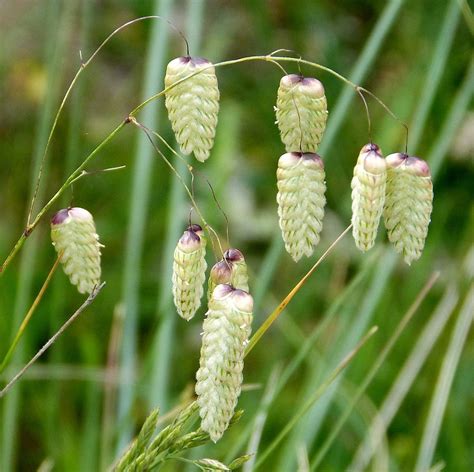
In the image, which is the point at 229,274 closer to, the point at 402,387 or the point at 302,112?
the point at 302,112

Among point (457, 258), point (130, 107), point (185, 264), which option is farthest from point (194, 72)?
point (130, 107)

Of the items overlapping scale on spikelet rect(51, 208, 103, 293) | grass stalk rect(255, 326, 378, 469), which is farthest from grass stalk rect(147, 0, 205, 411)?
overlapping scale on spikelet rect(51, 208, 103, 293)

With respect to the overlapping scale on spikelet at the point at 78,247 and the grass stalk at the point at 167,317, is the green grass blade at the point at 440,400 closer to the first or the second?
the grass stalk at the point at 167,317

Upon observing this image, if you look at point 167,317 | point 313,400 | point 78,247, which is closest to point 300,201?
point 78,247

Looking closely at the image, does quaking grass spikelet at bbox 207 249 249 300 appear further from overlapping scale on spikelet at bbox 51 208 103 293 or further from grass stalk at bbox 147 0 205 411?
grass stalk at bbox 147 0 205 411

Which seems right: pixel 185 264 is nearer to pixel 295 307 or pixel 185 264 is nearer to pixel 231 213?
pixel 295 307

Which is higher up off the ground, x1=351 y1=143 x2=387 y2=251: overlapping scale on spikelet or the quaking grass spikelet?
x1=351 y1=143 x2=387 y2=251: overlapping scale on spikelet

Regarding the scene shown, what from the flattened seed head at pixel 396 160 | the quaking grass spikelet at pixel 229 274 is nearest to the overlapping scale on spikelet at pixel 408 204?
the flattened seed head at pixel 396 160
